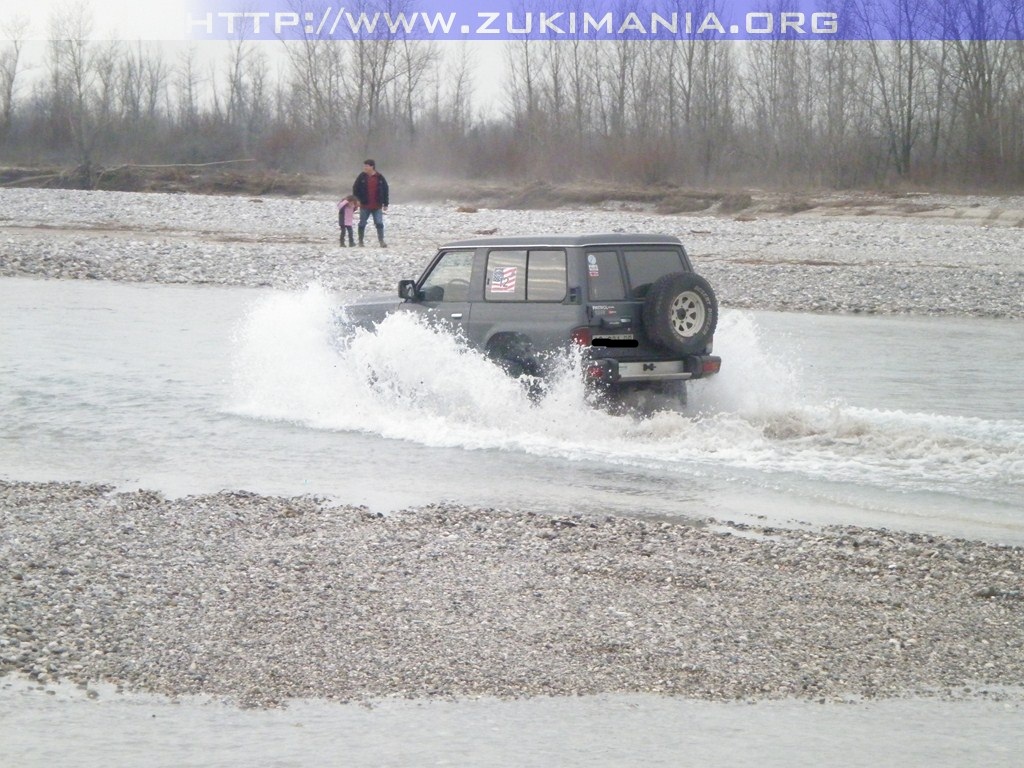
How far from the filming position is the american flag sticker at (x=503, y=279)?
12.2 m

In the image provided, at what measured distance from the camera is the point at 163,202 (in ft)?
137

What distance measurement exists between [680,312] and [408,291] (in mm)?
2764

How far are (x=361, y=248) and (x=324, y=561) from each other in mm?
23114

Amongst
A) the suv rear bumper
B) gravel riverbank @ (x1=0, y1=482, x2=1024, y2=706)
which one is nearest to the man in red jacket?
the suv rear bumper

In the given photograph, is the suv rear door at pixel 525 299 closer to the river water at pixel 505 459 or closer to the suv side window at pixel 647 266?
the river water at pixel 505 459

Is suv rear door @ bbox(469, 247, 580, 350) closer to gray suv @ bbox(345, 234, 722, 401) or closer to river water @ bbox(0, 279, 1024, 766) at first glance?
gray suv @ bbox(345, 234, 722, 401)

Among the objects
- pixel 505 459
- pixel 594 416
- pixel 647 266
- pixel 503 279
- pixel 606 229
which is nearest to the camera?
pixel 505 459

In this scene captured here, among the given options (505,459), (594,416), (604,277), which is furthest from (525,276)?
(505,459)

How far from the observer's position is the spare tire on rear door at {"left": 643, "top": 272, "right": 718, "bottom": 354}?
456 inches

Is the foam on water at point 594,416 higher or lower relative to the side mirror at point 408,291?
lower

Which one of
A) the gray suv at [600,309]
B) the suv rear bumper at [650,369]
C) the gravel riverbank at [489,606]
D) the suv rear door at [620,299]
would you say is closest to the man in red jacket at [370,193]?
the gray suv at [600,309]

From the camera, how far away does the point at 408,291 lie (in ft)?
42.7

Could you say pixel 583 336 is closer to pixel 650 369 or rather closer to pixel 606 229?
pixel 650 369

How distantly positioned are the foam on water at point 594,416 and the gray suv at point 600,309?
0.24 m
